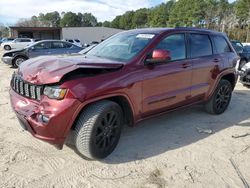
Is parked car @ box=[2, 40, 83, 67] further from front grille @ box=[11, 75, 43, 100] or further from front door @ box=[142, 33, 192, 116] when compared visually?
front grille @ box=[11, 75, 43, 100]

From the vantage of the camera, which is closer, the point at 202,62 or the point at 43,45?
the point at 202,62

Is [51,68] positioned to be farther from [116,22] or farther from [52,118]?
[116,22]

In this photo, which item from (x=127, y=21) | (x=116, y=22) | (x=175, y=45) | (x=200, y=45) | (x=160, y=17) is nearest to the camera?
(x=175, y=45)

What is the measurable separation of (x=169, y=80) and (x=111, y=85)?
1200 millimetres

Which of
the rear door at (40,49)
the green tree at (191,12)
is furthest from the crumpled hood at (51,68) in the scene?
the green tree at (191,12)

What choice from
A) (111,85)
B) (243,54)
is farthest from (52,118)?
(243,54)

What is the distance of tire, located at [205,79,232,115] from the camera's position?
5.63m

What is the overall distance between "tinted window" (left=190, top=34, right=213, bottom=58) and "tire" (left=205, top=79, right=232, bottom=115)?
80cm

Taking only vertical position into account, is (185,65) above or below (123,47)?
below

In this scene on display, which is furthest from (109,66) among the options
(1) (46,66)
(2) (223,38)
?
(2) (223,38)

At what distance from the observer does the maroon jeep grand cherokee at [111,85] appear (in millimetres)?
3230

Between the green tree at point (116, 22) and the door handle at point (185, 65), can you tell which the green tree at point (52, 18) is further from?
the door handle at point (185, 65)

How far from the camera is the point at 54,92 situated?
10.5 ft

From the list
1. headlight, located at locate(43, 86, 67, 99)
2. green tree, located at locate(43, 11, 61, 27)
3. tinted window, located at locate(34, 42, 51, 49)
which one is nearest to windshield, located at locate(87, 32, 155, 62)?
headlight, located at locate(43, 86, 67, 99)
